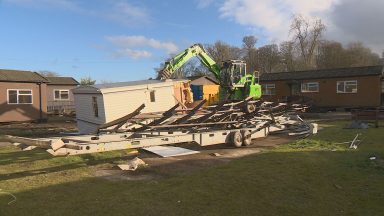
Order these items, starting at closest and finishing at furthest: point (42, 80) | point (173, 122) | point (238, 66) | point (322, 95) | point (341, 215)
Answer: point (341, 215) < point (173, 122) < point (238, 66) < point (42, 80) < point (322, 95)

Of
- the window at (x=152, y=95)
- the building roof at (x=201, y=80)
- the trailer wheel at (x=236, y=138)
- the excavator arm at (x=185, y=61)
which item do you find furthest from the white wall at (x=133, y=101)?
the building roof at (x=201, y=80)

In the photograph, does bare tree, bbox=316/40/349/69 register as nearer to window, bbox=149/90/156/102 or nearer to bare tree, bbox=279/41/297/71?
bare tree, bbox=279/41/297/71

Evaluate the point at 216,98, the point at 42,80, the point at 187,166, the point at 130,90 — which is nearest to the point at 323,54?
the point at 216,98

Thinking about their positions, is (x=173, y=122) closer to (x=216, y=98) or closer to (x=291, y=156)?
(x=291, y=156)

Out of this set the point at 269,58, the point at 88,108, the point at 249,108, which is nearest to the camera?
the point at 249,108

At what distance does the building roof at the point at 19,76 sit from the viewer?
2881 cm

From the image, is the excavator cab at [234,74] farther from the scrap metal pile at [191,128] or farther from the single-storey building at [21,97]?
the single-storey building at [21,97]

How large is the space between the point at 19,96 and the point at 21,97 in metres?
0.17

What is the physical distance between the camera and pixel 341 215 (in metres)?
6.53

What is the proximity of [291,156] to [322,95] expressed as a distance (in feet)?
83.4

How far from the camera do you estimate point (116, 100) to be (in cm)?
1683

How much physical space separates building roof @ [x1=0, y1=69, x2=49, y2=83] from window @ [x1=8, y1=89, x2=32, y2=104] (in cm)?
84

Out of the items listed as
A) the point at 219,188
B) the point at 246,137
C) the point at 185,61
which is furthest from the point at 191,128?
the point at 185,61

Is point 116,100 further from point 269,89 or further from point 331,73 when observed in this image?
point 269,89
